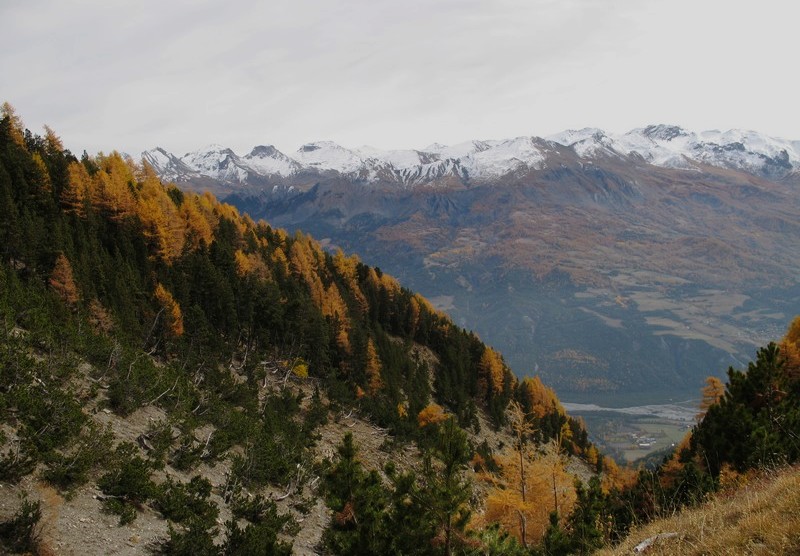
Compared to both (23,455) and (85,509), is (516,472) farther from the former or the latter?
(23,455)

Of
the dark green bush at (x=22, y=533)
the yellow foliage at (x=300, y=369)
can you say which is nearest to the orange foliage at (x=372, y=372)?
the yellow foliage at (x=300, y=369)

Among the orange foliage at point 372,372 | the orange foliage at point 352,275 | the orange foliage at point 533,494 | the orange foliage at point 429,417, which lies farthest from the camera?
the orange foliage at point 352,275

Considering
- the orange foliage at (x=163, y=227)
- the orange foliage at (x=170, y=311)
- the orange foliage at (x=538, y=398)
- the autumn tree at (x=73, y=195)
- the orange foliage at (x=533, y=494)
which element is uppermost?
the autumn tree at (x=73, y=195)

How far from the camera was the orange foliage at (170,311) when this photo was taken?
44.8 metres

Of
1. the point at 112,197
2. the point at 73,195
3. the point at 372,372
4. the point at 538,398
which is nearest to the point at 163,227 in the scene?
the point at 112,197

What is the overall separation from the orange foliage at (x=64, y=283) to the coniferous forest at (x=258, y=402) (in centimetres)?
19

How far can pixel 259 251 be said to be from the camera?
81.3m

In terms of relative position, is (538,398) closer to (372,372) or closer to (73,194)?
(372,372)

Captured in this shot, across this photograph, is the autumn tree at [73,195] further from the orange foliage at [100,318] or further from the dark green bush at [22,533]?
the dark green bush at [22,533]

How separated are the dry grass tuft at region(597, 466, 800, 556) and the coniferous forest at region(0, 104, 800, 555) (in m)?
3.21

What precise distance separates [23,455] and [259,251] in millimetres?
66082

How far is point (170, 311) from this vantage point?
4569cm

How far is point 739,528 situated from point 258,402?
37.5 m

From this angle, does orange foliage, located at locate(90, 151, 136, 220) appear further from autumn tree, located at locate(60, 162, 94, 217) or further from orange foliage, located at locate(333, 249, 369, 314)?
orange foliage, located at locate(333, 249, 369, 314)
